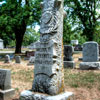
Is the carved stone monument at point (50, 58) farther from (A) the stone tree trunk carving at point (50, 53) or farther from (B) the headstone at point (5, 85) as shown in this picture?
(B) the headstone at point (5, 85)

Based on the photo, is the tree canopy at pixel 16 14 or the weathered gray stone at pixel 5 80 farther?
the tree canopy at pixel 16 14

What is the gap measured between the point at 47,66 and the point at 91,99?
2039 millimetres

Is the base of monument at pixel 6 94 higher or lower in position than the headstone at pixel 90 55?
lower

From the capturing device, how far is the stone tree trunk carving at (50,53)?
369 centimetres

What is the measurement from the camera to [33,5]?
66.6 feet

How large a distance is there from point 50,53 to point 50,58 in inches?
4.7

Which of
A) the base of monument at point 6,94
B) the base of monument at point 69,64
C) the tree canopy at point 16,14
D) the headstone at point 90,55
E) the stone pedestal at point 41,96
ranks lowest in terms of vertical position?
the base of monument at point 6,94

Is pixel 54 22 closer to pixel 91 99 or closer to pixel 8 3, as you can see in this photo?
pixel 91 99

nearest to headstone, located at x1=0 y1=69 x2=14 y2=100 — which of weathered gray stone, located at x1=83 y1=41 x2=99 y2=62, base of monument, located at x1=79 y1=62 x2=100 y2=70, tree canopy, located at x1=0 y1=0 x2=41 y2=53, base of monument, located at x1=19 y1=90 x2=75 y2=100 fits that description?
base of monument, located at x1=19 y1=90 x2=75 y2=100

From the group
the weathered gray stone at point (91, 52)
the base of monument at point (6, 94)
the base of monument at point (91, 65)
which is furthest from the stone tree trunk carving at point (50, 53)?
the weathered gray stone at point (91, 52)

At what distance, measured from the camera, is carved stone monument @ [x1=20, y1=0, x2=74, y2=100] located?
12.1ft

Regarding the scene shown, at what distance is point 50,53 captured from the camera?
12.3 feet

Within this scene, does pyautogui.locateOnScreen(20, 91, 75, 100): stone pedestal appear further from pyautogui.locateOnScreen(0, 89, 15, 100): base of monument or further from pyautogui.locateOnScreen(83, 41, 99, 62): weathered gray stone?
pyautogui.locateOnScreen(83, 41, 99, 62): weathered gray stone

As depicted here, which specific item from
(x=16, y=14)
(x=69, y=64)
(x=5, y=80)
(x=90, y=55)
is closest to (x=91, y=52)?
(x=90, y=55)
